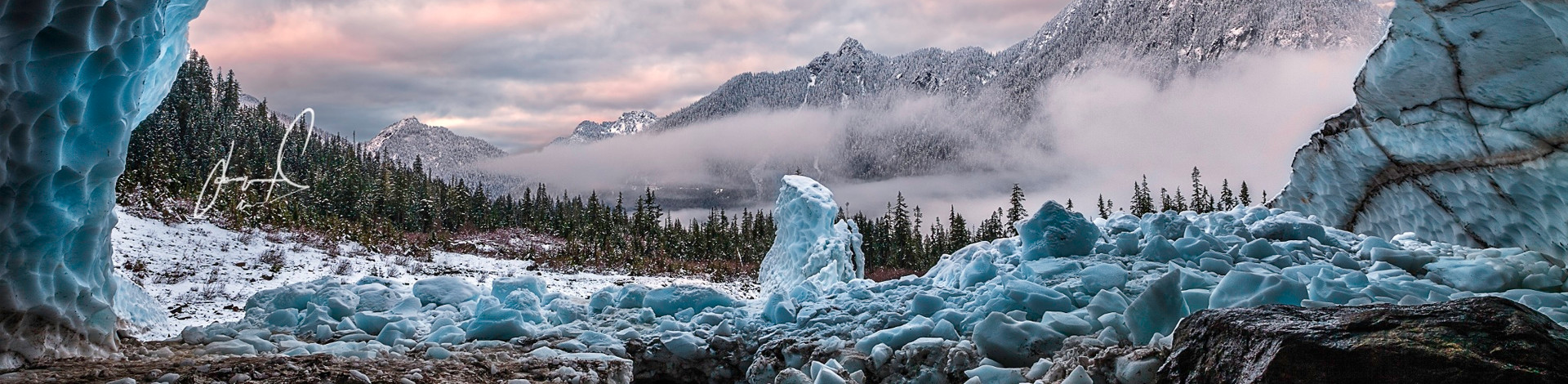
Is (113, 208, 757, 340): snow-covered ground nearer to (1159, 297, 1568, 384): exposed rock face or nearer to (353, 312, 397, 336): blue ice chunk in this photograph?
(353, 312, 397, 336): blue ice chunk

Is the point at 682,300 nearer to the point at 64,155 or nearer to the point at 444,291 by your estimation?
the point at 444,291

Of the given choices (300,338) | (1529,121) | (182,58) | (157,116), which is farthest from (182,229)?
(157,116)

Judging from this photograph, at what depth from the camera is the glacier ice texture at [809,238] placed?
14.4 metres

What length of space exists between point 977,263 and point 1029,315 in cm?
245

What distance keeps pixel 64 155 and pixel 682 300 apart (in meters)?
5.35

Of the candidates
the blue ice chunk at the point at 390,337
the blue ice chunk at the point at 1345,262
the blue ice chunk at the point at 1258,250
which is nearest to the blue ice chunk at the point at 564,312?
the blue ice chunk at the point at 390,337

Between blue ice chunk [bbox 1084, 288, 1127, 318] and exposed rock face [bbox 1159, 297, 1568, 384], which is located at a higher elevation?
exposed rock face [bbox 1159, 297, 1568, 384]

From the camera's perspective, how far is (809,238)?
49.7 ft

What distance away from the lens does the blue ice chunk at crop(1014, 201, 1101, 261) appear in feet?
29.0

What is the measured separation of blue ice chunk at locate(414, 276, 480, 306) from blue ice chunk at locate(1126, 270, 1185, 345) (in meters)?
7.36

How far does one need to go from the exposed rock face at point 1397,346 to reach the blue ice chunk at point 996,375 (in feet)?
4.74

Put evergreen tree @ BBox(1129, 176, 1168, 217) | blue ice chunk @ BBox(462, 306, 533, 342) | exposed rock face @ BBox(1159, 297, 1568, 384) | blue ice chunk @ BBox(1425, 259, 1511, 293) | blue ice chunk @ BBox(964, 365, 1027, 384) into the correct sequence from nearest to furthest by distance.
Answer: exposed rock face @ BBox(1159, 297, 1568, 384) → blue ice chunk @ BBox(964, 365, 1027, 384) → blue ice chunk @ BBox(1425, 259, 1511, 293) → blue ice chunk @ BBox(462, 306, 533, 342) → evergreen tree @ BBox(1129, 176, 1168, 217)

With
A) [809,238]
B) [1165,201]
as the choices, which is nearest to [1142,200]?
[1165,201]

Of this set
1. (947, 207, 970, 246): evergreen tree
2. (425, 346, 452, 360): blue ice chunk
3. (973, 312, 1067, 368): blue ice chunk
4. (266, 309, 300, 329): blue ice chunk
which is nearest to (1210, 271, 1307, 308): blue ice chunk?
(973, 312, 1067, 368): blue ice chunk
